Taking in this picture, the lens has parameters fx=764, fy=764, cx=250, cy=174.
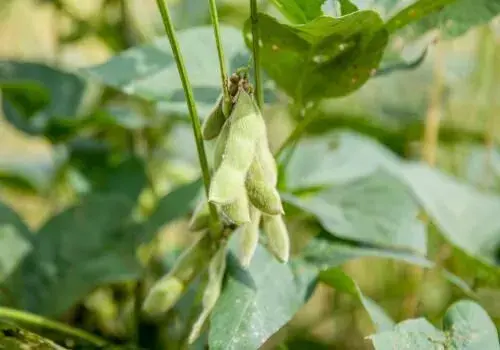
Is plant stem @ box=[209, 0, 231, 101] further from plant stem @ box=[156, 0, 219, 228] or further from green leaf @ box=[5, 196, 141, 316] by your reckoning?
green leaf @ box=[5, 196, 141, 316]

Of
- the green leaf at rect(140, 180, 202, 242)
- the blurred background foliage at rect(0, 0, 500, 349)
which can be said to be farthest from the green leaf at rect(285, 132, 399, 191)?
Result: the green leaf at rect(140, 180, 202, 242)

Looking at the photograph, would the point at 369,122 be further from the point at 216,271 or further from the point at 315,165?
the point at 216,271

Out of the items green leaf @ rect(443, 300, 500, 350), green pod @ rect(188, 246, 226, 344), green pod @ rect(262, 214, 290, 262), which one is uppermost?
green pod @ rect(262, 214, 290, 262)

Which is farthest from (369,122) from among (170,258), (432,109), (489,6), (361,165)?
(489,6)

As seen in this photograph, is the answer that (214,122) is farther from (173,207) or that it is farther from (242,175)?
(173,207)

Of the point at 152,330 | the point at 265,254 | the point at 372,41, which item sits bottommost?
the point at 152,330

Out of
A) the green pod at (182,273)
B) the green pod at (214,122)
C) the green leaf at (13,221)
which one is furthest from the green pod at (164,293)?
the green leaf at (13,221)

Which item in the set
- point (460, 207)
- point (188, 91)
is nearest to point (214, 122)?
point (188, 91)

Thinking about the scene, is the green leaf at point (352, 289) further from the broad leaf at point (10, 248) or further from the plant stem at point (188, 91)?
the broad leaf at point (10, 248)
